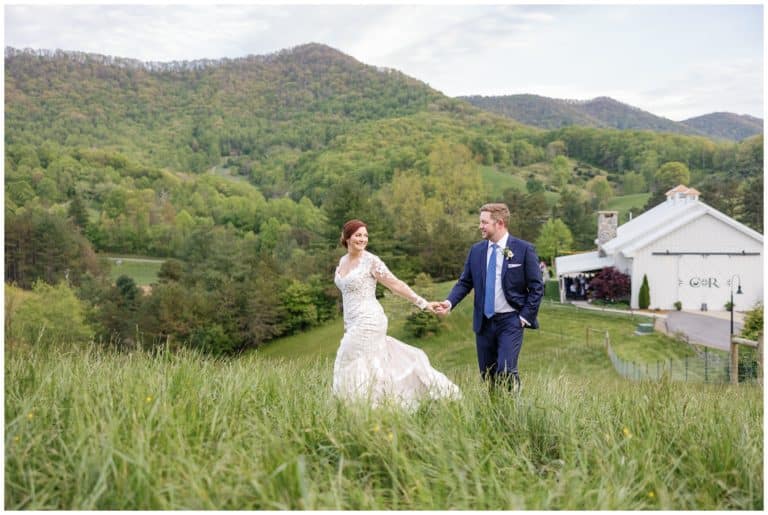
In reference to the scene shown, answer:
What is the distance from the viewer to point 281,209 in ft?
346

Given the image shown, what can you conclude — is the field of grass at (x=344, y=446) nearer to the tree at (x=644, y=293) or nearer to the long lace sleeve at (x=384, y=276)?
the long lace sleeve at (x=384, y=276)

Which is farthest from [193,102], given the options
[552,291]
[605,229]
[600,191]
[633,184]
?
[552,291]

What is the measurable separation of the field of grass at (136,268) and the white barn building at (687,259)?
54.5m

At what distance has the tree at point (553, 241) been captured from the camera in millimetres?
67794

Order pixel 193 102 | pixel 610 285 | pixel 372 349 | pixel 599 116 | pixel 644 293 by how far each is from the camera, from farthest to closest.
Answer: pixel 599 116 < pixel 193 102 < pixel 610 285 < pixel 644 293 < pixel 372 349

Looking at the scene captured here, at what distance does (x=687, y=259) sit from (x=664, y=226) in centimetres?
259

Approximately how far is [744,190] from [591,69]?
83.0 metres

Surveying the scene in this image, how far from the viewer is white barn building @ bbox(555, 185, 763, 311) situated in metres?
42.4

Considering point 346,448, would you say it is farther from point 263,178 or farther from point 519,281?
point 263,178

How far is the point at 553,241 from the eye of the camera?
67875 millimetres

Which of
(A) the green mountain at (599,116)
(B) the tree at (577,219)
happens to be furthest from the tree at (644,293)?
(A) the green mountain at (599,116)

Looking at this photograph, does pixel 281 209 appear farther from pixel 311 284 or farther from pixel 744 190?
pixel 744 190

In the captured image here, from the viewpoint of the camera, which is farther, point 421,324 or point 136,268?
point 136,268

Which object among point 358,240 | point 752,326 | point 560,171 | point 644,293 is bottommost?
point 752,326
